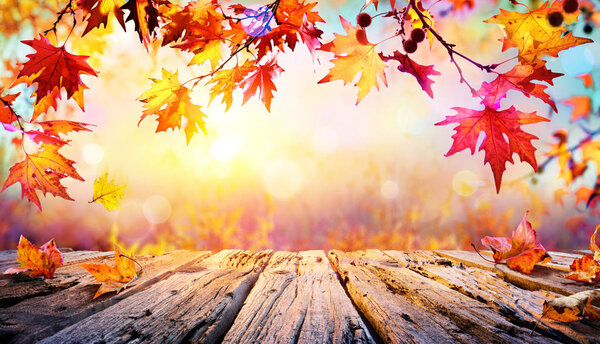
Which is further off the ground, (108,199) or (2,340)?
(108,199)

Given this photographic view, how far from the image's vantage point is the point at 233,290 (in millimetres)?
1120

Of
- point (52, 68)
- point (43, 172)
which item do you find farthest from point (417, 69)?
Result: point (43, 172)

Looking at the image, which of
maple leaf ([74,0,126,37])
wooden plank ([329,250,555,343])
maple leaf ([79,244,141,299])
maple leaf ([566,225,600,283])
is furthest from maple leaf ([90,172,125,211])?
maple leaf ([566,225,600,283])

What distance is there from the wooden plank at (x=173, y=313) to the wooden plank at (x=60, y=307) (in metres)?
0.04

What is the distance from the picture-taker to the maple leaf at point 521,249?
1.42 meters

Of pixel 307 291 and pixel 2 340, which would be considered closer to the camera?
pixel 2 340

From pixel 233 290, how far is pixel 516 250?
4.75ft

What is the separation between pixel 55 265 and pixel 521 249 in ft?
7.46

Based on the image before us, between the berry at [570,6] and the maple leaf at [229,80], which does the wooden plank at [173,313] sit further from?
the berry at [570,6]

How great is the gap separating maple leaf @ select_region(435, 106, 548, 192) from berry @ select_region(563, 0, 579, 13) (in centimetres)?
32

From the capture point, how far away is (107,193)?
1718mm

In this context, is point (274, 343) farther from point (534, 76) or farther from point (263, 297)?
point (534, 76)

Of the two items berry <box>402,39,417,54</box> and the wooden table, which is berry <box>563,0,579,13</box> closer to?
berry <box>402,39,417,54</box>

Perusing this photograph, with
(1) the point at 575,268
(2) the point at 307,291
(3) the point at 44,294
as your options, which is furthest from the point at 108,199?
(1) the point at 575,268
